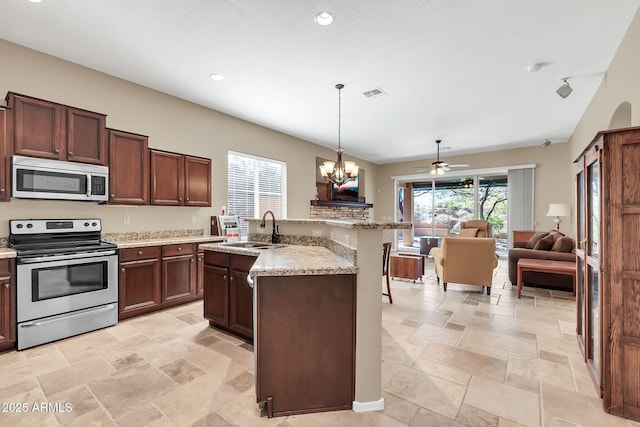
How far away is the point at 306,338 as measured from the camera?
5.85ft

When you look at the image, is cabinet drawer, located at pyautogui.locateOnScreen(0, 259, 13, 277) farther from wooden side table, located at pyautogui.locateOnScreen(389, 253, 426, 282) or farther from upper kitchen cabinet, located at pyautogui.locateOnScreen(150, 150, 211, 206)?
wooden side table, located at pyautogui.locateOnScreen(389, 253, 426, 282)

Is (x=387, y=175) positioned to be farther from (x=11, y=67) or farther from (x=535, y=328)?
(x=11, y=67)

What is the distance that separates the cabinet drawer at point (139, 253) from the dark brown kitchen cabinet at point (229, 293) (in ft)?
2.94

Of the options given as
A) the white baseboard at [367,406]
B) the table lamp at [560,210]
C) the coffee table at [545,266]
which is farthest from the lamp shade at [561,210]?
the white baseboard at [367,406]

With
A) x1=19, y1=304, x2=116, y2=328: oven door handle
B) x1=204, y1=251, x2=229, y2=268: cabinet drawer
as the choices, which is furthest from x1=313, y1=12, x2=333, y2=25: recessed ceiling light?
x1=19, y1=304, x2=116, y2=328: oven door handle

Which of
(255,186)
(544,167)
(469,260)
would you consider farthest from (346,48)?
(544,167)

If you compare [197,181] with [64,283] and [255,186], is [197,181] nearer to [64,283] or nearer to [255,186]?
[255,186]

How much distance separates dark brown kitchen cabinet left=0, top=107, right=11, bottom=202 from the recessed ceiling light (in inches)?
116

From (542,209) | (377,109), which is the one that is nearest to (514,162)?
(542,209)

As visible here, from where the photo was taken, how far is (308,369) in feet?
5.85

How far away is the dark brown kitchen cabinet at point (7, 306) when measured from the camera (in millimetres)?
2477

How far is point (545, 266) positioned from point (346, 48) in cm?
408

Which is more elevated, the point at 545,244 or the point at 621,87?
the point at 621,87

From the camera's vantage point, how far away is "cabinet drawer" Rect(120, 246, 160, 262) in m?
3.23
